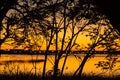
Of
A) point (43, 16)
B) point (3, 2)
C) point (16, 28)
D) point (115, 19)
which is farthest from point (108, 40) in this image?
point (115, 19)

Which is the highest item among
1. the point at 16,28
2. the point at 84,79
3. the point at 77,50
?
the point at 16,28

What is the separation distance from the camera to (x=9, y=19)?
1270 cm

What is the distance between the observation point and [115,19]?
7684mm

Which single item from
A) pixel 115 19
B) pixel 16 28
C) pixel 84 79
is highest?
pixel 115 19

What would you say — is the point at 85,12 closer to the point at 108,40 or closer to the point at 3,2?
the point at 108,40

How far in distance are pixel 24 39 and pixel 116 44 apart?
12.1 ft

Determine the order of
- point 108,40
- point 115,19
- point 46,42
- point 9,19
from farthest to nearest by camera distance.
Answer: point 46,42
point 108,40
point 9,19
point 115,19

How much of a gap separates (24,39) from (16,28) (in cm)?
85

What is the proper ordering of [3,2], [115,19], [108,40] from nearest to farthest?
[115,19]
[3,2]
[108,40]

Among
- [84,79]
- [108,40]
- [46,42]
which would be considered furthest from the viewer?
[84,79]

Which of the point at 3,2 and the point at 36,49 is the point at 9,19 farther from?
the point at 36,49

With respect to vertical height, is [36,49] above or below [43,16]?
below

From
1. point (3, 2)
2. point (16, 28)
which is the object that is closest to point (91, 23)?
point (16, 28)

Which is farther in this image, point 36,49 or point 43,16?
point 36,49
